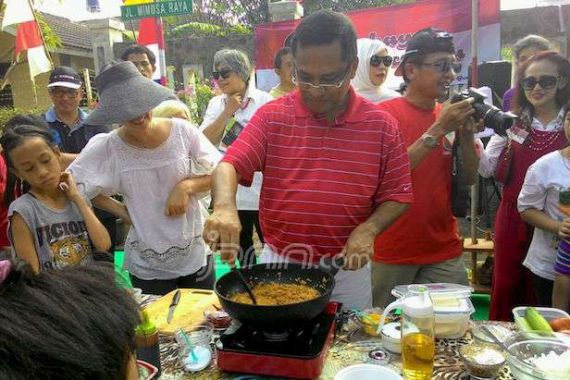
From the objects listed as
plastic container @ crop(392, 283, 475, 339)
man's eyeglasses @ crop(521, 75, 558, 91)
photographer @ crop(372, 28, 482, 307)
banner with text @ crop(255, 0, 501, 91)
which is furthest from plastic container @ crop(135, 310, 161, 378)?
banner with text @ crop(255, 0, 501, 91)

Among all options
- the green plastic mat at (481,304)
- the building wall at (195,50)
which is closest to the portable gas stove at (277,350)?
the green plastic mat at (481,304)

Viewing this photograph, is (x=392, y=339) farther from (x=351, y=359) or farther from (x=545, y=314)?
(x=545, y=314)

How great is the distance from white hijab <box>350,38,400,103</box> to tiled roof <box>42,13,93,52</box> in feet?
39.3

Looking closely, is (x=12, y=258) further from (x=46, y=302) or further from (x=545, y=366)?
(x=545, y=366)

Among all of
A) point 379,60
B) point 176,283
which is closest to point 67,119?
point 176,283

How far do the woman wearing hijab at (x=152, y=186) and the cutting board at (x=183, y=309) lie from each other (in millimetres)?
301

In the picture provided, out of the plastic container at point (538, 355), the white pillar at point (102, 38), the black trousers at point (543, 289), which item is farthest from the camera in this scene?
the white pillar at point (102, 38)

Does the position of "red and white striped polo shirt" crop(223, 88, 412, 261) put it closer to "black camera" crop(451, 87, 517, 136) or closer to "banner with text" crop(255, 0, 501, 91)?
"black camera" crop(451, 87, 517, 136)

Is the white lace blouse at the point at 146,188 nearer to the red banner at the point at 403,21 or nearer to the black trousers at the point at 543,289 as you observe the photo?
the black trousers at the point at 543,289

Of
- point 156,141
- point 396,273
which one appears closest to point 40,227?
point 156,141

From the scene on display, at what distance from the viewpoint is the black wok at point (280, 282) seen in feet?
4.31

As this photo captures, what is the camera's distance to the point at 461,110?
2.40 metres

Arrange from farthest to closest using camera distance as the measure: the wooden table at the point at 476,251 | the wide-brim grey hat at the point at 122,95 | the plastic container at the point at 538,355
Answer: the wooden table at the point at 476,251, the wide-brim grey hat at the point at 122,95, the plastic container at the point at 538,355

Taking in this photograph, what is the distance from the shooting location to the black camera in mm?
2369
